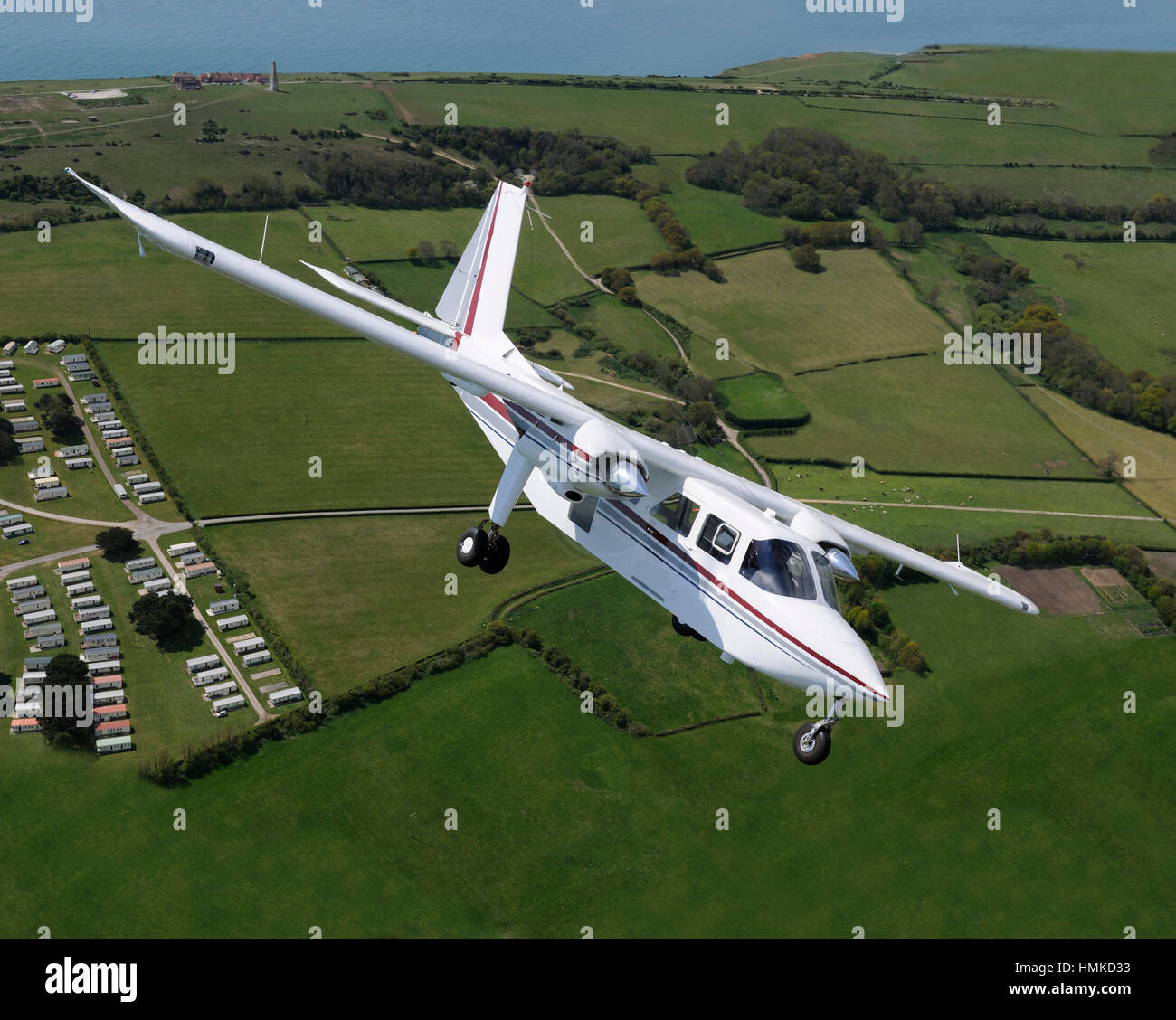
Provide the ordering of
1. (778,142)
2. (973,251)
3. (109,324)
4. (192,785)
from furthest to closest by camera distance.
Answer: (778,142), (973,251), (109,324), (192,785)

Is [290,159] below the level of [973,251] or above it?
above

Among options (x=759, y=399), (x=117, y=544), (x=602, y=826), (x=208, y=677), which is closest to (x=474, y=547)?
(x=602, y=826)

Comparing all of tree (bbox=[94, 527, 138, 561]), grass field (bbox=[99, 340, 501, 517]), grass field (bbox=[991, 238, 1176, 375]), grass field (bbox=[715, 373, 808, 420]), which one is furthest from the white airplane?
grass field (bbox=[991, 238, 1176, 375])

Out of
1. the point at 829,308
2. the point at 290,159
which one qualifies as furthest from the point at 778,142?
the point at 290,159

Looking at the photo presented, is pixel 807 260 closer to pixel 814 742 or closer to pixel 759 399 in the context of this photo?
pixel 759 399

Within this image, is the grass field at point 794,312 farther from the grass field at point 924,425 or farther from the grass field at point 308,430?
the grass field at point 308,430
